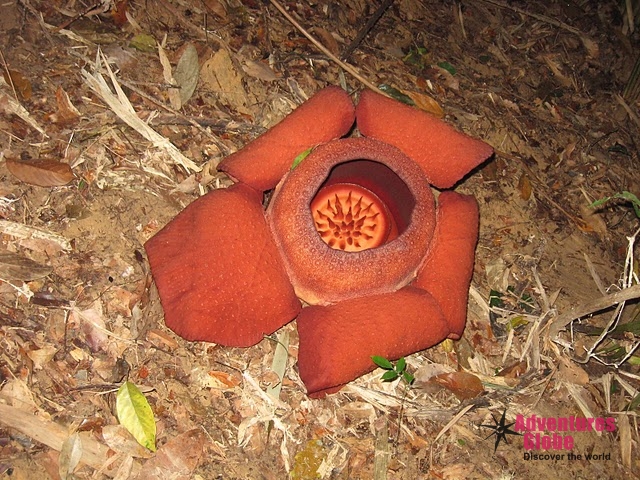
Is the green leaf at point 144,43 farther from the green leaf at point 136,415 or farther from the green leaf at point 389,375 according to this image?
the green leaf at point 389,375

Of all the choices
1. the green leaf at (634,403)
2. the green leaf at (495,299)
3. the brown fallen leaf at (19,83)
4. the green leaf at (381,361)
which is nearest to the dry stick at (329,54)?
the green leaf at (495,299)

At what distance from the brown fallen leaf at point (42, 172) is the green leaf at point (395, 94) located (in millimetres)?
1570

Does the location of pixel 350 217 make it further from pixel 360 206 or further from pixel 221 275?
pixel 221 275

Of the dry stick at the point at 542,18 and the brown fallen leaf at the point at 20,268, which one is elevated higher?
the dry stick at the point at 542,18

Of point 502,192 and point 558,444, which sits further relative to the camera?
point 502,192

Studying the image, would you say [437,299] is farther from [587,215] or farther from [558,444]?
[587,215]

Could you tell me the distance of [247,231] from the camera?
1.88 meters

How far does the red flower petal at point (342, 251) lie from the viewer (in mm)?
1851

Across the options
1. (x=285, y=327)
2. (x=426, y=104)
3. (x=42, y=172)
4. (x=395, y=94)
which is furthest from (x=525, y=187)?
(x=42, y=172)

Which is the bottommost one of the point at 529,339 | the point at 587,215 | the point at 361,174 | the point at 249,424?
the point at 249,424

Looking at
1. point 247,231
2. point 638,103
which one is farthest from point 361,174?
point 638,103

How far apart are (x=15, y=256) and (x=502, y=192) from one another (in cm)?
219

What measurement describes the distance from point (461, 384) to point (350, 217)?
0.78 metres

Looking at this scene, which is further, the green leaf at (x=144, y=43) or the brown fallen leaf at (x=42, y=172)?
the green leaf at (x=144, y=43)
